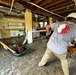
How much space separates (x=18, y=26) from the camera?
4.71 m

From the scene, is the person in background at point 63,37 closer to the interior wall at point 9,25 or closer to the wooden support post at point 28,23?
the wooden support post at point 28,23

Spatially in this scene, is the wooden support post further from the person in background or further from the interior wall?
the person in background

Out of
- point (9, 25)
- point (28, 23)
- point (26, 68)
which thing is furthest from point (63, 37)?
point (9, 25)

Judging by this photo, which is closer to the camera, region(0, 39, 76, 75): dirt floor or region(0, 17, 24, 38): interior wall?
region(0, 39, 76, 75): dirt floor

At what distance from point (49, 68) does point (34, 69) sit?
1.28 feet

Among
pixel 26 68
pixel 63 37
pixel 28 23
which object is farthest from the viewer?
pixel 28 23

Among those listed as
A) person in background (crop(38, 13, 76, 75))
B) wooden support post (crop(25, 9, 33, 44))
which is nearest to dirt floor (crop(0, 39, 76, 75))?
person in background (crop(38, 13, 76, 75))

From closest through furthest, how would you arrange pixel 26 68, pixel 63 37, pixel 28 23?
1. pixel 63 37
2. pixel 26 68
3. pixel 28 23

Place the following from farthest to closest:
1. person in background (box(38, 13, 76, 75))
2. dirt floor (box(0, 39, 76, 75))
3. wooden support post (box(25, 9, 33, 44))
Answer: wooden support post (box(25, 9, 33, 44)), dirt floor (box(0, 39, 76, 75)), person in background (box(38, 13, 76, 75))

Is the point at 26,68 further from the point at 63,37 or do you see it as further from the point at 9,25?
the point at 9,25

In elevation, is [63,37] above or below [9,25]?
below

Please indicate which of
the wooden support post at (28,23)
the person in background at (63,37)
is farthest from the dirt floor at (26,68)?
the wooden support post at (28,23)

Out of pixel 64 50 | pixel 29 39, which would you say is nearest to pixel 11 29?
pixel 29 39

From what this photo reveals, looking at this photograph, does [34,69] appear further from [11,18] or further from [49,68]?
[11,18]
